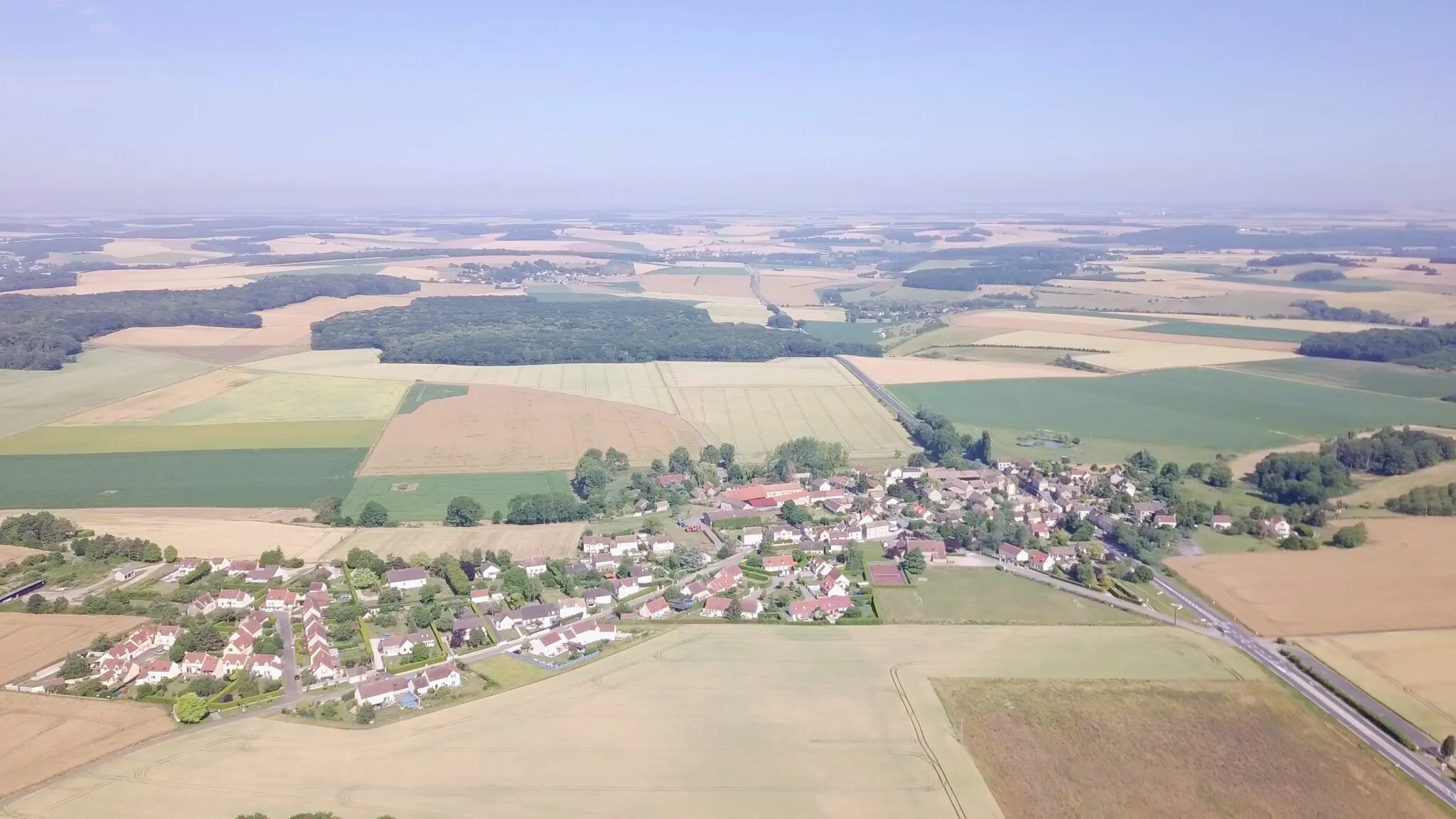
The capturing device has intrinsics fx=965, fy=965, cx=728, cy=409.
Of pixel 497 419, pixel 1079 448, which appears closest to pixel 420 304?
pixel 497 419

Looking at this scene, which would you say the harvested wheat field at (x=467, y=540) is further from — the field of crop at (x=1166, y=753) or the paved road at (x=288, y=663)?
the field of crop at (x=1166, y=753)

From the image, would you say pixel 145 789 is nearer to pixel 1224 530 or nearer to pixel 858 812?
pixel 858 812

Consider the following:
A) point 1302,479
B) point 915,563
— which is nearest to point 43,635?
point 915,563

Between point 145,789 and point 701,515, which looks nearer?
point 145,789

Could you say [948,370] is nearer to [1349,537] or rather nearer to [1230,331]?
[1230,331]

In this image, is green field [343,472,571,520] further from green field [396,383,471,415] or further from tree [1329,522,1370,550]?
tree [1329,522,1370,550]

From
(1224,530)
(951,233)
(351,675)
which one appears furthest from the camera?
(951,233)
